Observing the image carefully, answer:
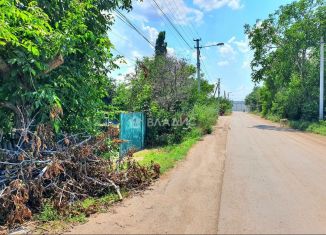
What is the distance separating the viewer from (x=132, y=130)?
14.6 m

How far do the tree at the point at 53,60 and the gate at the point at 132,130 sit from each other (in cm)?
451

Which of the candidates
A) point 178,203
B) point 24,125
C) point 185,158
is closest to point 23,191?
point 24,125

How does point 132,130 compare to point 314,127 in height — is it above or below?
above

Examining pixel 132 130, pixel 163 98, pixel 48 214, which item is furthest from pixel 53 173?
pixel 163 98

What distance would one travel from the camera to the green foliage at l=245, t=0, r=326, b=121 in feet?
99.6

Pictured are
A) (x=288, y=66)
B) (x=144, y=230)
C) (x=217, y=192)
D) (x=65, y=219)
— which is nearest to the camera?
(x=144, y=230)

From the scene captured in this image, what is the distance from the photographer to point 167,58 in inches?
796

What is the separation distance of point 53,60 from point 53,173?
222cm

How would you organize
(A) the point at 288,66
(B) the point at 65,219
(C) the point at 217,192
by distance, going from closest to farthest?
(B) the point at 65,219 → (C) the point at 217,192 → (A) the point at 288,66

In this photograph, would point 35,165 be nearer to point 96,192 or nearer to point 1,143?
point 1,143

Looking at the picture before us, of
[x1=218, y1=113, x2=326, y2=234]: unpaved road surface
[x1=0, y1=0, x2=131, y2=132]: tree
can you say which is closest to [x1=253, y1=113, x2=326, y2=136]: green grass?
[x1=218, y1=113, x2=326, y2=234]: unpaved road surface

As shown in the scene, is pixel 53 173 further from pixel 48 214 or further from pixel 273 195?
pixel 273 195

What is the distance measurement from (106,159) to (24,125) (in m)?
1.98

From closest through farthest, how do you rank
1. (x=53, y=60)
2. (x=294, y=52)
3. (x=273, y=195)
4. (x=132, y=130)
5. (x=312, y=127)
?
(x=53, y=60) < (x=273, y=195) < (x=132, y=130) < (x=312, y=127) < (x=294, y=52)
